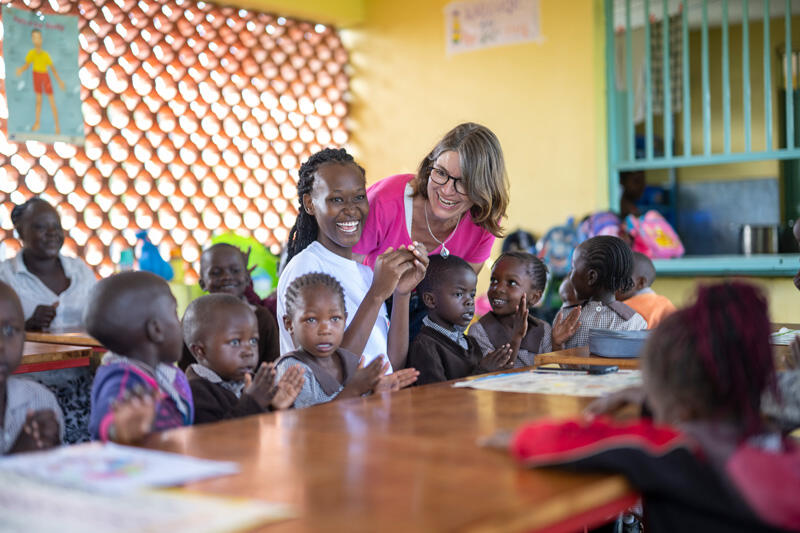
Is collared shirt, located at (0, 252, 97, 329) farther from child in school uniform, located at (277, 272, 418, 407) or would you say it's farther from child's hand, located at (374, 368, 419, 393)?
child's hand, located at (374, 368, 419, 393)

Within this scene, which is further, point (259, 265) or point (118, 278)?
point (259, 265)

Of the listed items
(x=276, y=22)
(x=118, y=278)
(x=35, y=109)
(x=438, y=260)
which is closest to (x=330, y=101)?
(x=276, y=22)

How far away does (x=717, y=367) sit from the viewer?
93 cm

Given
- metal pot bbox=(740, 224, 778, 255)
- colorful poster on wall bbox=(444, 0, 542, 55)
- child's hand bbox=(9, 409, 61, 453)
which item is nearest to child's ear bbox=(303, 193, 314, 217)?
child's hand bbox=(9, 409, 61, 453)

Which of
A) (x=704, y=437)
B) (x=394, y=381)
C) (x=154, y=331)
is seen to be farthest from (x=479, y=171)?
(x=704, y=437)

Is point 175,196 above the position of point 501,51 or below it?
below

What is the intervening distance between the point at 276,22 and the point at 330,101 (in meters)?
0.67

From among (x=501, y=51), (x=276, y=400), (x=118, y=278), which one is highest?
(x=501, y=51)

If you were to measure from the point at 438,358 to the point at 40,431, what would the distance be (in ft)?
3.72

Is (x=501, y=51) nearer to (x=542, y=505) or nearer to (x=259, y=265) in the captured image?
(x=259, y=265)

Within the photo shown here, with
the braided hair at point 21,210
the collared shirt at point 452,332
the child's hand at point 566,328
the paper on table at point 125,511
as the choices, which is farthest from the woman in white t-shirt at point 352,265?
the braided hair at point 21,210

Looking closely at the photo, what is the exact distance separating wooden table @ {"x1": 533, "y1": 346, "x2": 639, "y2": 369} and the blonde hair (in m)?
0.61

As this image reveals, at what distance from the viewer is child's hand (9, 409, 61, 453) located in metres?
1.18

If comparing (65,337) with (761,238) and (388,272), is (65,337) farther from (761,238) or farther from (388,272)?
(761,238)
